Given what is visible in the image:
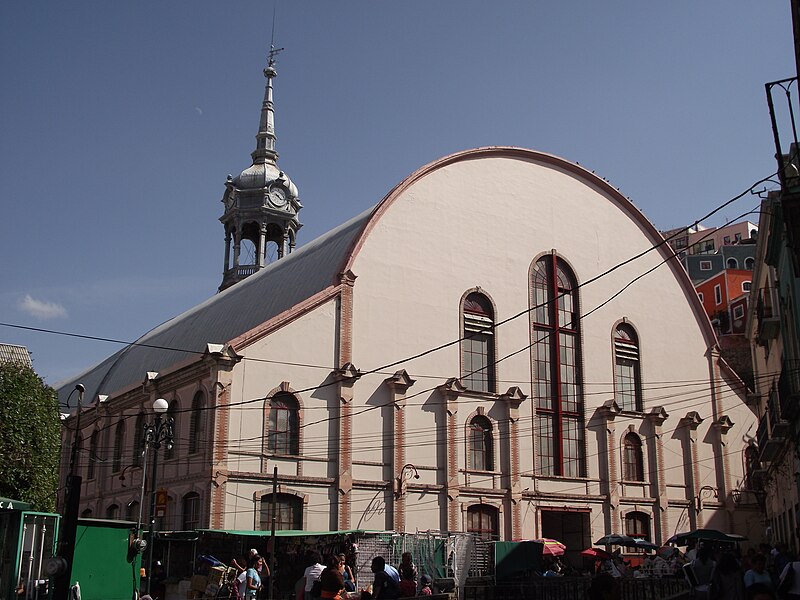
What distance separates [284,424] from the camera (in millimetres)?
33188

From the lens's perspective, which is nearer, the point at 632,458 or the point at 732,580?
the point at 732,580

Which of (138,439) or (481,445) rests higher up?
(138,439)

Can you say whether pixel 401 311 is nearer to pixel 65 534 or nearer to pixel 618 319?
pixel 618 319

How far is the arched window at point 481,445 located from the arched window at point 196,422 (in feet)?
34.7

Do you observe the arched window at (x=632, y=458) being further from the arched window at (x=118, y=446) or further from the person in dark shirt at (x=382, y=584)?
the person in dark shirt at (x=382, y=584)

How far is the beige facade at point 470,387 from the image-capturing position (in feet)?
109

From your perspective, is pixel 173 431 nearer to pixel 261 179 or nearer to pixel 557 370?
pixel 557 370

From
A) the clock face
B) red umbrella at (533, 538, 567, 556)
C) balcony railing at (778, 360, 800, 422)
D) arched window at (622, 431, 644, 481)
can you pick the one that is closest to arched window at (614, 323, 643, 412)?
arched window at (622, 431, 644, 481)

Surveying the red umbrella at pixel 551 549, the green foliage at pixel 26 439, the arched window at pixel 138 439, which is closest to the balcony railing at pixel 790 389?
the red umbrella at pixel 551 549

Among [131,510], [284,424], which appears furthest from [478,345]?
[131,510]

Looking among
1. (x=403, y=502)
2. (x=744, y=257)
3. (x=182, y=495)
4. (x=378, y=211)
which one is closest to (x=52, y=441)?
(x=182, y=495)

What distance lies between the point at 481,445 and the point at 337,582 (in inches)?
908

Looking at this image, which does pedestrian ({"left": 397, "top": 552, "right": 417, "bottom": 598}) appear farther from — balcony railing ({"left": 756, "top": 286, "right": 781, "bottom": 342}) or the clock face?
the clock face

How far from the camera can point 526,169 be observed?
43375 millimetres
